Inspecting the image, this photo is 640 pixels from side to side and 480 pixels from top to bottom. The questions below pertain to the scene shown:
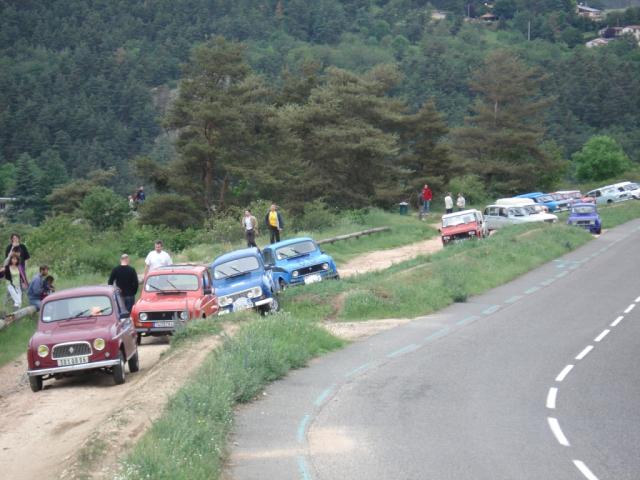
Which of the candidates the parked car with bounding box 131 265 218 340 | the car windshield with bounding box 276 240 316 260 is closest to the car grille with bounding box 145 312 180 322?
the parked car with bounding box 131 265 218 340

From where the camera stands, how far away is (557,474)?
10.2 metres

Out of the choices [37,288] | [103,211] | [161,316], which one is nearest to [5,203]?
[103,211]

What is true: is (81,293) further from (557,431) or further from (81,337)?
(557,431)

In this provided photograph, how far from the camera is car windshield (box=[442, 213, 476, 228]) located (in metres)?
41.3

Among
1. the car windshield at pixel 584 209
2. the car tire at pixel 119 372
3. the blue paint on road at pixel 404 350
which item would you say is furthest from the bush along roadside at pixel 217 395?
the car windshield at pixel 584 209

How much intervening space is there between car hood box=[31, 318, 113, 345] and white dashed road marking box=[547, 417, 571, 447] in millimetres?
8198

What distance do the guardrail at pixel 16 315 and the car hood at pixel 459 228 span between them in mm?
21527

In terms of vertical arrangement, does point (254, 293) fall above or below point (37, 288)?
below

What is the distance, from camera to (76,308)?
18203 mm

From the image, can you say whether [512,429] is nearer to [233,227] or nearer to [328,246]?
[328,246]

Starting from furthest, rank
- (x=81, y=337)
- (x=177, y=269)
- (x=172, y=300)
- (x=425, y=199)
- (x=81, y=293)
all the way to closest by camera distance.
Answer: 1. (x=425, y=199)
2. (x=177, y=269)
3. (x=172, y=300)
4. (x=81, y=293)
5. (x=81, y=337)

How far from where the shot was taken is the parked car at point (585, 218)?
4809cm

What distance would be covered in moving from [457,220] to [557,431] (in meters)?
29.7

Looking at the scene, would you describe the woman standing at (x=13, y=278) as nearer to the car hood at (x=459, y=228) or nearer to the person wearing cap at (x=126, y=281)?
the person wearing cap at (x=126, y=281)
